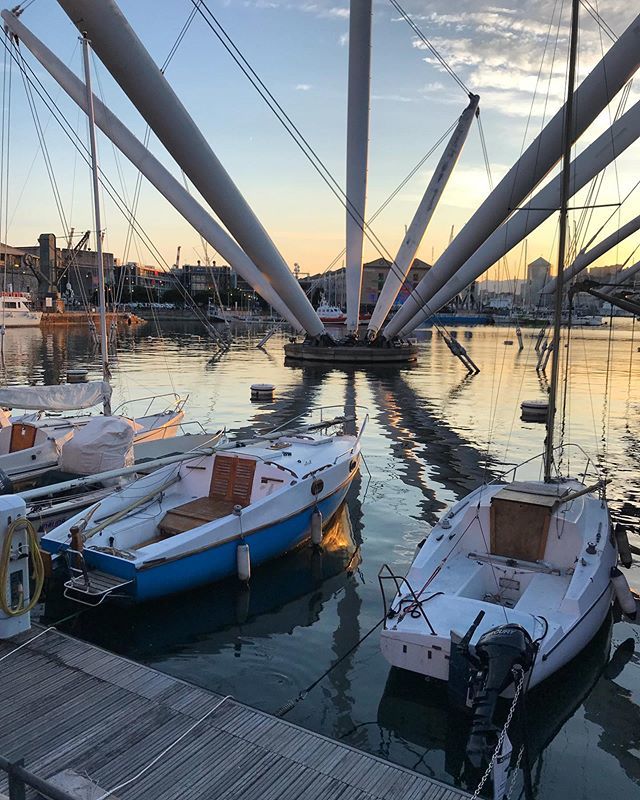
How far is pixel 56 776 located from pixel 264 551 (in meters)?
5.98

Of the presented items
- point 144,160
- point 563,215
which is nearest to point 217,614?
point 563,215

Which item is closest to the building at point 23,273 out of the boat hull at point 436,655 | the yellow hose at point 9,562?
the yellow hose at point 9,562

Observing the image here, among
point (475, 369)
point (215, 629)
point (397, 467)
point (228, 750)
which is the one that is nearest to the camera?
point (228, 750)

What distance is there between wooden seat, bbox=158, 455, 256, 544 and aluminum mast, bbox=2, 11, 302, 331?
Answer: 20.0 m

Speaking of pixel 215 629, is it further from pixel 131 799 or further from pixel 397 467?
pixel 397 467

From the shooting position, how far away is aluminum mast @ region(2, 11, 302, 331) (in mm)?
26753

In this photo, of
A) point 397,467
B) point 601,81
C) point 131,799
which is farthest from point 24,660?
point 601,81

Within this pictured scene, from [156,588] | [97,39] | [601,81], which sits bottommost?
[156,588]

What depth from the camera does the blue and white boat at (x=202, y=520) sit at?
30.0 feet

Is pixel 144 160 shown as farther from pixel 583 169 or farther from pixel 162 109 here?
pixel 583 169

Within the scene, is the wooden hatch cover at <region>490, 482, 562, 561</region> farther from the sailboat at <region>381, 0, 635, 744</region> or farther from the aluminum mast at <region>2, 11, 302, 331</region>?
the aluminum mast at <region>2, 11, 302, 331</region>

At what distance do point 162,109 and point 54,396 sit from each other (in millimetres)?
8419

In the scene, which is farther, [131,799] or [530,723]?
[530,723]

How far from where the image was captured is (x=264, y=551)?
11.0 metres
